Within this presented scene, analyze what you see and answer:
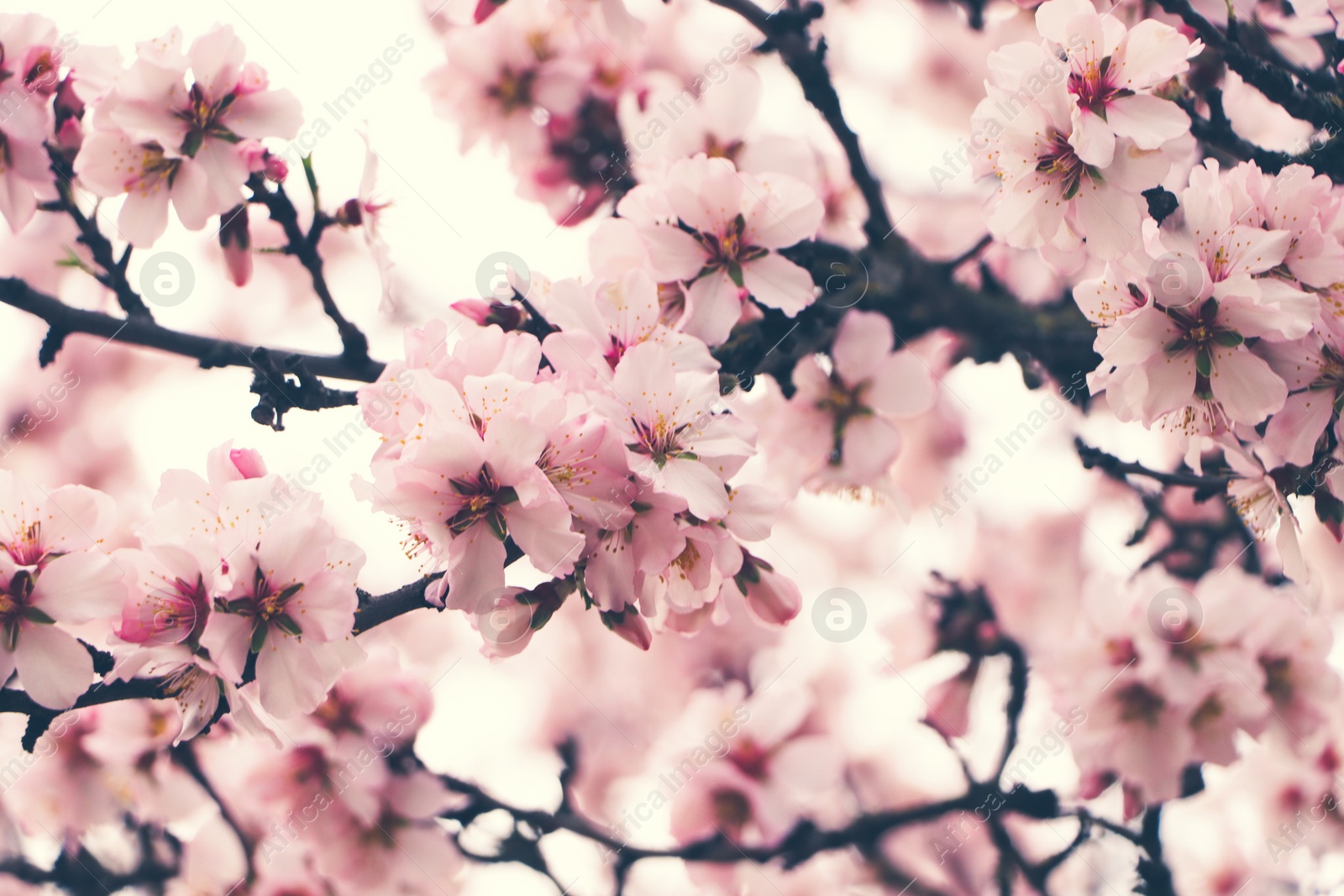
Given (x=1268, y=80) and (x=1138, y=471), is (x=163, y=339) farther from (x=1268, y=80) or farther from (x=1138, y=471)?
(x=1268, y=80)

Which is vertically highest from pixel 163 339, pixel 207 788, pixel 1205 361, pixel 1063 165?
pixel 1063 165

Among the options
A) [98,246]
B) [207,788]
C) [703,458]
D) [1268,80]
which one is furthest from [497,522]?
[207,788]

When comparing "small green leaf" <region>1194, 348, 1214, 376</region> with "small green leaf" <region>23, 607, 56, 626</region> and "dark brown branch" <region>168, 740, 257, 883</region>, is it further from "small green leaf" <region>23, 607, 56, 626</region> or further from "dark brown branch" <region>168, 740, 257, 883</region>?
"dark brown branch" <region>168, 740, 257, 883</region>

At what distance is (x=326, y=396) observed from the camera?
109 centimetres

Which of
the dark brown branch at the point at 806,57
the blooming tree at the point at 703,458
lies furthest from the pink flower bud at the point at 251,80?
the dark brown branch at the point at 806,57

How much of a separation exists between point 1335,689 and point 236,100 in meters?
1.91

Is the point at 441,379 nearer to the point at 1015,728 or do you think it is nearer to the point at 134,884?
the point at 1015,728

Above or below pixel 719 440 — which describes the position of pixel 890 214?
below

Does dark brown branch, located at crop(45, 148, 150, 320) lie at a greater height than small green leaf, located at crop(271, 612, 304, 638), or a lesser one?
greater

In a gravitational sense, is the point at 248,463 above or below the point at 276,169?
below

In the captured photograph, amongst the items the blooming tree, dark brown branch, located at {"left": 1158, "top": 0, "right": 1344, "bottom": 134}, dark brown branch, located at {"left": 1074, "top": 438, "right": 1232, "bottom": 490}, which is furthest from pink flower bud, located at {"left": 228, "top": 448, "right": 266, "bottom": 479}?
dark brown branch, located at {"left": 1158, "top": 0, "right": 1344, "bottom": 134}

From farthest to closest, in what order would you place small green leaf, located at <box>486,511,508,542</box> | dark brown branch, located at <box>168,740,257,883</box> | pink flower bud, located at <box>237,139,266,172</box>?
dark brown branch, located at <box>168,740,257,883</box>
pink flower bud, located at <box>237,139,266,172</box>
small green leaf, located at <box>486,511,508,542</box>

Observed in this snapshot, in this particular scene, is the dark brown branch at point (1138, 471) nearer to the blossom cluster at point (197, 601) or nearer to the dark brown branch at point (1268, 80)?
the dark brown branch at point (1268, 80)

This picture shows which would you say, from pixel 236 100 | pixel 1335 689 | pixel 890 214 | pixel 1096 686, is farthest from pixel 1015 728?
pixel 236 100
